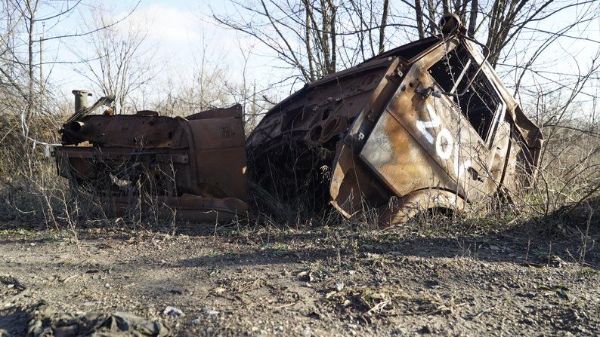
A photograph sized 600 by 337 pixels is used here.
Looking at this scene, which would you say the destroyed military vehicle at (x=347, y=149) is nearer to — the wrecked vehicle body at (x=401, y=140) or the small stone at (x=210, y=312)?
the wrecked vehicle body at (x=401, y=140)

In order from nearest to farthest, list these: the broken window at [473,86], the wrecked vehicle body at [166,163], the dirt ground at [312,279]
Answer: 1. the dirt ground at [312,279]
2. the wrecked vehicle body at [166,163]
3. the broken window at [473,86]

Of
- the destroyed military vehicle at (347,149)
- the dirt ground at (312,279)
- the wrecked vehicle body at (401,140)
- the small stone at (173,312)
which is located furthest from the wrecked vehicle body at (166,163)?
the small stone at (173,312)

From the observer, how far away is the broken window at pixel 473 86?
571cm

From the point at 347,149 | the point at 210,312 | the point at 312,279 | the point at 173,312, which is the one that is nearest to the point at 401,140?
the point at 347,149

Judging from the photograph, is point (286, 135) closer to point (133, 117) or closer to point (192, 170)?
point (192, 170)

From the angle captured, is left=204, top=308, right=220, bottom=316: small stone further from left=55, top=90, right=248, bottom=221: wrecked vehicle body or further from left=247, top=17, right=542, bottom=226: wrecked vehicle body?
left=55, top=90, right=248, bottom=221: wrecked vehicle body

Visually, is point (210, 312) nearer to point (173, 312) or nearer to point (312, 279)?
point (173, 312)

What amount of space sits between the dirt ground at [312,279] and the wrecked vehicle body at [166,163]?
1.06 ft

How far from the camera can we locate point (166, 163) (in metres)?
5.20

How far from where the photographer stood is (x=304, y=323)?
2879 millimetres

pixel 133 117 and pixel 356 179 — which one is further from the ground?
pixel 133 117

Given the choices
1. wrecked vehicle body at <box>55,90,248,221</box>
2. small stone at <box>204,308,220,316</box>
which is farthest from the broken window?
small stone at <box>204,308,220,316</box>

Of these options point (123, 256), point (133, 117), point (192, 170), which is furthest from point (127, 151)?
point (123, 256)

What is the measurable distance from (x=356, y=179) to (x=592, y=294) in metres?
2.09
